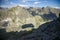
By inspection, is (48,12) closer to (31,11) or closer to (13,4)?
(31,11)

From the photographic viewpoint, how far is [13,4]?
1115cm

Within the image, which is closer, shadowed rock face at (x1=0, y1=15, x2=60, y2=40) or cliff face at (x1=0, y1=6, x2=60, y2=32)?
shadowed rock face at (x1=0, y1=15, x2=60, y2=40)

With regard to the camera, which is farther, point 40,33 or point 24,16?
point 24,16

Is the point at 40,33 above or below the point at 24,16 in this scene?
below

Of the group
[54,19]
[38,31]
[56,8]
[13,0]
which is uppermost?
[13,0]

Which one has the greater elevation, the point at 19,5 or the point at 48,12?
the point at 19,5

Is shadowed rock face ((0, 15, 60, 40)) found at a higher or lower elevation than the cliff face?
lower

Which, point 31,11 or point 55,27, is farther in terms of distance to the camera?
point 31,11

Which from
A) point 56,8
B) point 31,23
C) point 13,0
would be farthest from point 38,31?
point 13,0

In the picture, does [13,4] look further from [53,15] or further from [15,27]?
[53,15]

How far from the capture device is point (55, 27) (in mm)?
10859

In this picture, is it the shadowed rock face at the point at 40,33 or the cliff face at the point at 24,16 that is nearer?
the shadowed rock face at the point at 40,33

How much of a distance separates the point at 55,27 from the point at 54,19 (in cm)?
68

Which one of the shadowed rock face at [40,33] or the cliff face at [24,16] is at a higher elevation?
the cliff face at [24,16]
